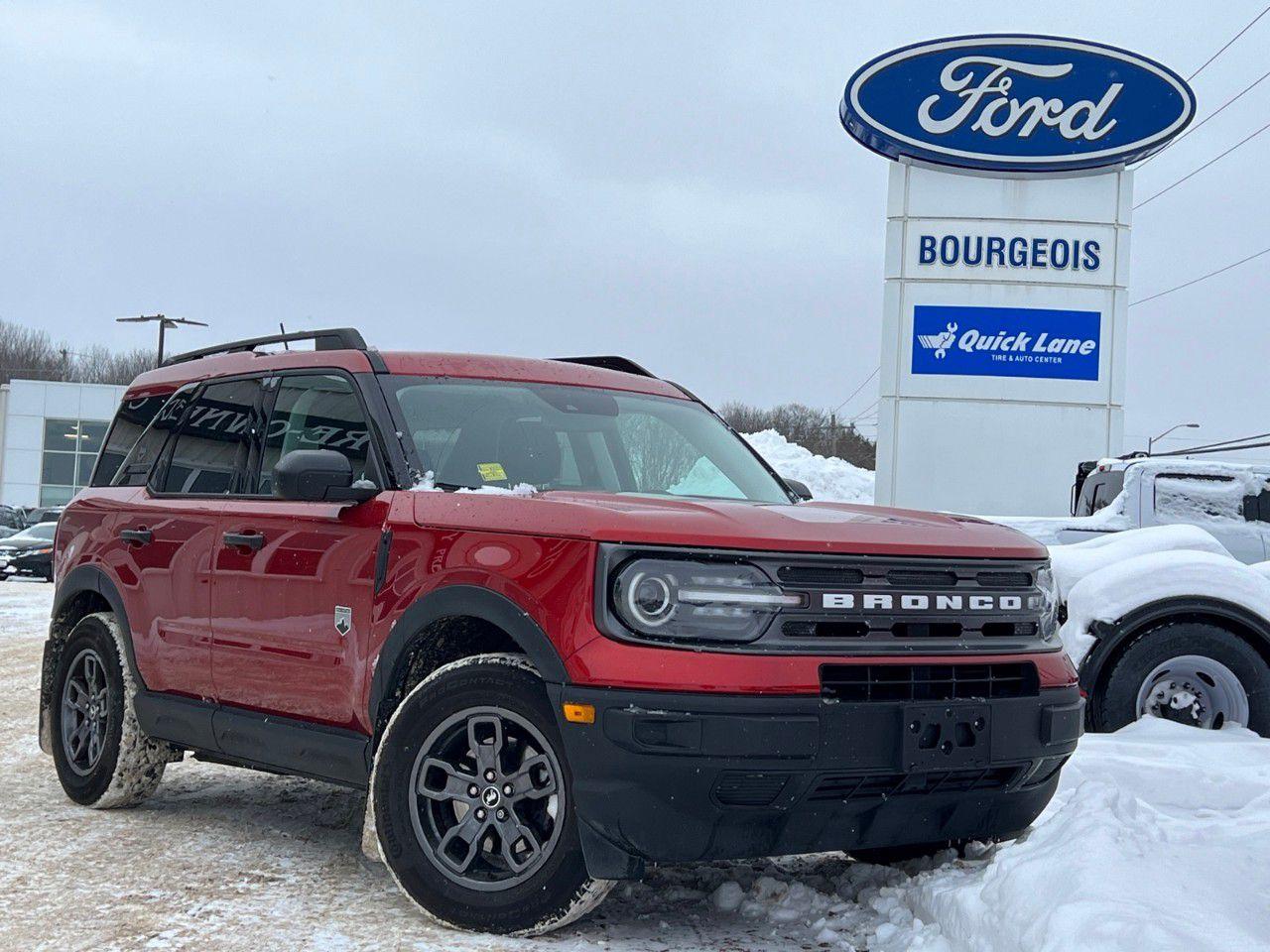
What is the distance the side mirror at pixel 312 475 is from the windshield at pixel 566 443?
1.02ft

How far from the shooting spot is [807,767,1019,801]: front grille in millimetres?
3949

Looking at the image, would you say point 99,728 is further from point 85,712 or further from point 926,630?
point 926,630

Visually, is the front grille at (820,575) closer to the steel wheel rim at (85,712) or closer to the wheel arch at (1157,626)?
the wheel arch at (1157,626)

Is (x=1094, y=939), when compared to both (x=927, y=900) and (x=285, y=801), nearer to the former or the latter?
(x=927, y=900)

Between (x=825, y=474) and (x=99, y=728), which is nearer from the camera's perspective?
(x=99, y=728)

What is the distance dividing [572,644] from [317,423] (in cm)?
191

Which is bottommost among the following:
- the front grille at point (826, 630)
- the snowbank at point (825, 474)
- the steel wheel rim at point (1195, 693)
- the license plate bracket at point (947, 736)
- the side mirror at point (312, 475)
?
the steel wheel rim at point (1195, 693)

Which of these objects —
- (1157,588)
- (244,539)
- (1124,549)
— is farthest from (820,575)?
(1124,549)

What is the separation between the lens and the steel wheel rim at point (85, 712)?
6305 mm

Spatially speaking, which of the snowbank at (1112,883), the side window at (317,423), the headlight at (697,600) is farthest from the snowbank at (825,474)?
the headlight at (697,600)

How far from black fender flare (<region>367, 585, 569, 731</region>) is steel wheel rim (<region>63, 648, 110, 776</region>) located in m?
2.20

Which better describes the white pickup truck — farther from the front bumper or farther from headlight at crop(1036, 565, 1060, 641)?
the front bumper

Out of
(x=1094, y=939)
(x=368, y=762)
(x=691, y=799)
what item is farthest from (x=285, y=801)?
(x=1094, y=939)

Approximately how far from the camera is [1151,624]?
7.07 meters
